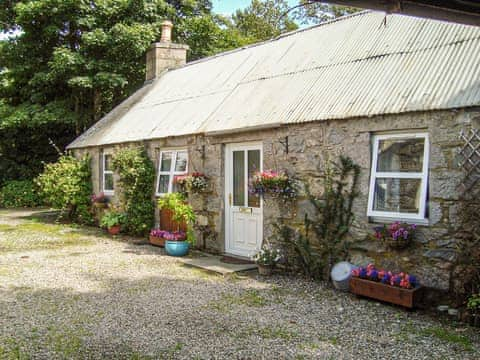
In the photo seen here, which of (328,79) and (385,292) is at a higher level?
(328,79)

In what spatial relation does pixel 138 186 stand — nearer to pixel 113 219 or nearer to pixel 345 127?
pixel 113 219

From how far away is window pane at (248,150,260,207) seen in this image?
8.60 m

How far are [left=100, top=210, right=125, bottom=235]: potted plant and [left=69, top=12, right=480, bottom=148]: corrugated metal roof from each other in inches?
82.0

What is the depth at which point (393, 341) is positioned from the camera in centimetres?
471

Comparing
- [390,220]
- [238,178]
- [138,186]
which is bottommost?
[390,220]

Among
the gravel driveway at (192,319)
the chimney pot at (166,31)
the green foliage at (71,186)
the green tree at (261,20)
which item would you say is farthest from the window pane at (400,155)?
the green tree at (261,20)

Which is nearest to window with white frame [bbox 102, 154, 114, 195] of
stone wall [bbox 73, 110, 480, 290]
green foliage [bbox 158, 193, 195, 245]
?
green foliage [bbox 158, 193, 195, 245]

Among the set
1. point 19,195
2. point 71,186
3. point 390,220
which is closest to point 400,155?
point 390,220

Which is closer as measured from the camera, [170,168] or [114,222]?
[170,168]

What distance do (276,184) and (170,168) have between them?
160 inches

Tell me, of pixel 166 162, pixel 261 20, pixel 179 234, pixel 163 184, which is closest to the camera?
pixel 179 234

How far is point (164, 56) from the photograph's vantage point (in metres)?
16.0

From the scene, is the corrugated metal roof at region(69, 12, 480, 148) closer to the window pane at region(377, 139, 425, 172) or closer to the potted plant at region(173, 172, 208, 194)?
the window pane at region(377, 139, 425, 172)

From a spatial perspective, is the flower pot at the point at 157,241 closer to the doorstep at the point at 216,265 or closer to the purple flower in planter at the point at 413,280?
the doorstep at the point at 216,265
